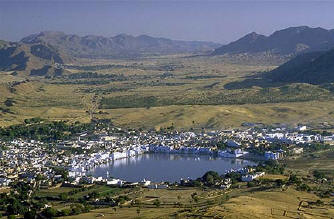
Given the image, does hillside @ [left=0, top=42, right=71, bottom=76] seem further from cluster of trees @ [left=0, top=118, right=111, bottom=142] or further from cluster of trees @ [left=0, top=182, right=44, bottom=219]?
cluster of trees @ [left=0, top=182, right=44, bottom=219]

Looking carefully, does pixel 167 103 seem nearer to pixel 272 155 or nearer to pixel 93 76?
pixel 272 155

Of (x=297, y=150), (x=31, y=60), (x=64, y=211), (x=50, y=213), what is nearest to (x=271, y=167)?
(x=297, y=150)

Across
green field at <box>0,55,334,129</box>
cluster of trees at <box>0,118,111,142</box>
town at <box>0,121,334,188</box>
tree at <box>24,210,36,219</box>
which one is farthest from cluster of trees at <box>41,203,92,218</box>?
green field at <box>0,55,334,129</box>

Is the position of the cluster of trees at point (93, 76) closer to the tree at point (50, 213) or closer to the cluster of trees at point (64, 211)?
the cluster of trees at point (64, 211)

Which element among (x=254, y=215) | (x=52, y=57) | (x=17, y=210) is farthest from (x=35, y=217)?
(x=52, y=57)

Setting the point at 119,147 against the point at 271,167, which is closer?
the point at 271,167

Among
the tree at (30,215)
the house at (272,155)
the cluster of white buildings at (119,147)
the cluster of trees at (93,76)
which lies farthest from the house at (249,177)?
the cluster of trees at (93,76)

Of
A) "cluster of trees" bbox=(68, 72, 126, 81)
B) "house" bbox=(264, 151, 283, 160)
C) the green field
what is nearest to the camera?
"house" bbox=(264, 151, 283, 160)
